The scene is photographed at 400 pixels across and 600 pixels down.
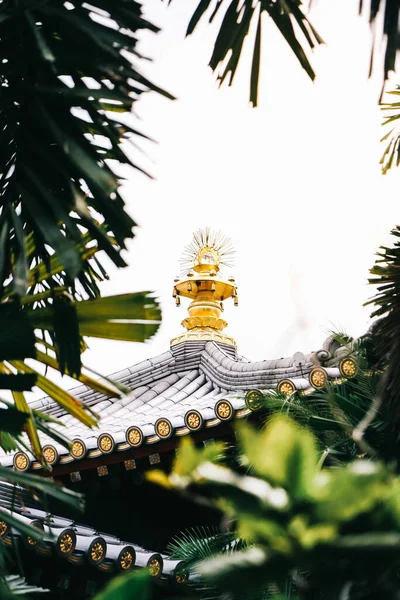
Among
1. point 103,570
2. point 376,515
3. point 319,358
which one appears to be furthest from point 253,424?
point 376,515

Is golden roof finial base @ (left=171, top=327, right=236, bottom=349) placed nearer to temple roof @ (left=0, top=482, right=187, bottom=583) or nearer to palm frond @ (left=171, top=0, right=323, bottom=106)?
temple roof @ (left=0, top=482, right=187, bottom=583)

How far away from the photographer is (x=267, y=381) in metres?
4.96

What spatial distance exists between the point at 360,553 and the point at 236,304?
6449 millimetres

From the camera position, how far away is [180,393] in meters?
5.91

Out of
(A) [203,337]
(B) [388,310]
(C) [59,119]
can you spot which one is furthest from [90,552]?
(A) [203,337]

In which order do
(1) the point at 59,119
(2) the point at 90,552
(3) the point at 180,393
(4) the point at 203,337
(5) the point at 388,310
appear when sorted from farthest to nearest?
(4) the point at 203,337 < (3) the point at 180,393 < (2) the point at 90,552 < (5) the point at 388,310 < (1) the point at 59,119

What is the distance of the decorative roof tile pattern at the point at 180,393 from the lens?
3.78 m

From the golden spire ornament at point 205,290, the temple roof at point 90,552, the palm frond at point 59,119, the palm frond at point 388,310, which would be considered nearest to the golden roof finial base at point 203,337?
the golden spire ornament at point 205,290

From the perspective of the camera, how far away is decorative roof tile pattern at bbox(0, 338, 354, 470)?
378 centimetres

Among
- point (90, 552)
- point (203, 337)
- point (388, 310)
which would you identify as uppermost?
point (203, 337)

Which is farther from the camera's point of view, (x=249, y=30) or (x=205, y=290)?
(x=205, y=290)

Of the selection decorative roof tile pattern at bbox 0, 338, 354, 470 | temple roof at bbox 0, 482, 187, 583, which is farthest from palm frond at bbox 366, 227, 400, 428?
temple roof at bbox 0, 482, 187, 583

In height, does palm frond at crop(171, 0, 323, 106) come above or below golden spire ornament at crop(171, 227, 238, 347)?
below

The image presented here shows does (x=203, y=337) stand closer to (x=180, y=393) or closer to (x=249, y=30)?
(x=180, y=393)
